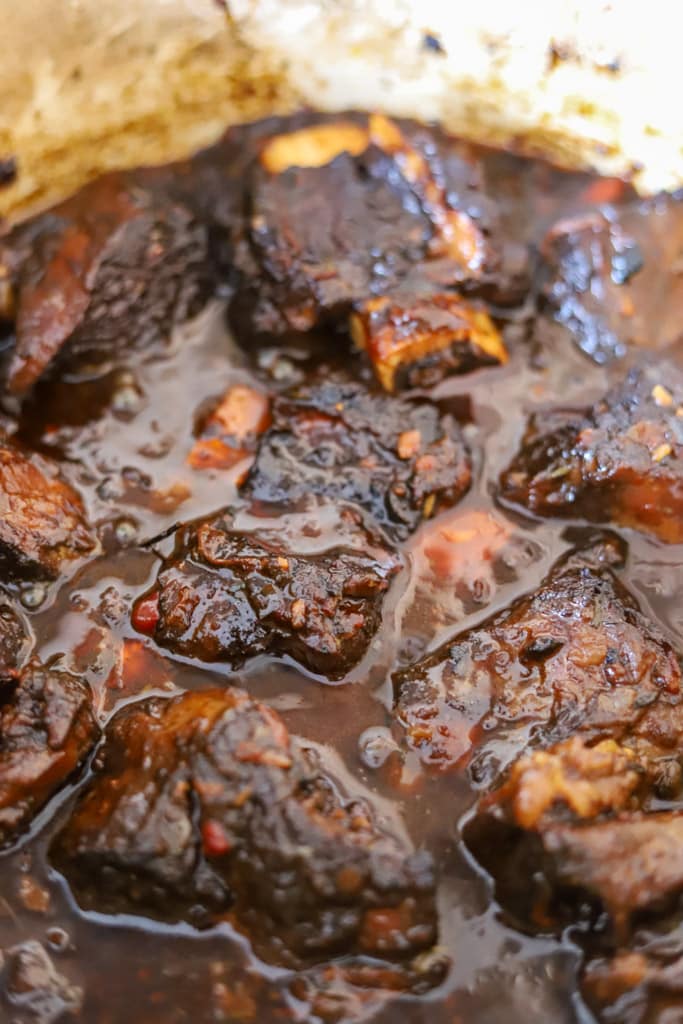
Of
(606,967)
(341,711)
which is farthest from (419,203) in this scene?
(606,967)

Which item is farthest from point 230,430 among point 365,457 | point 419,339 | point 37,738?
point 37,738

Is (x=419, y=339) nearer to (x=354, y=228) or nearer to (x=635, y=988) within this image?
(x=354, y=228)

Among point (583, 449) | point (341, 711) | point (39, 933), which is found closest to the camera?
point (39, 933)

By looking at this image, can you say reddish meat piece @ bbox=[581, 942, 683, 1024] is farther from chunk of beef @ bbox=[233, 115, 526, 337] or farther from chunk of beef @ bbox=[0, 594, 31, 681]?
chunk of beef @ bbox=[233, 115, 526, 337]

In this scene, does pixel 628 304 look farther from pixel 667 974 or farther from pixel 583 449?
pixel 667 974

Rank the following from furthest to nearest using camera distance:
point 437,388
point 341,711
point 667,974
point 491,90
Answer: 1. point 491,90
2. point 437,388
3. point 341,711
4. point 667,974

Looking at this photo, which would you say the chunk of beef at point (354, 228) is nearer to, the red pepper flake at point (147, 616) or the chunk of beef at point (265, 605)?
the chunk of beef at point (265, 605)
